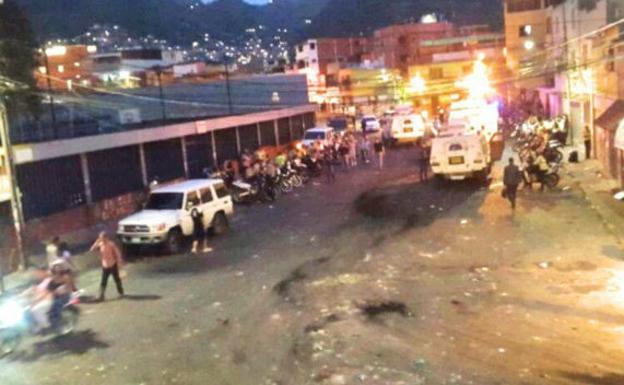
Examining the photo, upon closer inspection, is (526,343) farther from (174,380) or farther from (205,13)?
(205,13)

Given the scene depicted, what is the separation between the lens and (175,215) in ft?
69.6

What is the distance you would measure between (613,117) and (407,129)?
22955mm

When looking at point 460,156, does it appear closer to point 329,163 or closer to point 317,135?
point 329,163

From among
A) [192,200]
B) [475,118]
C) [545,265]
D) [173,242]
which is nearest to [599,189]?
[545,265]

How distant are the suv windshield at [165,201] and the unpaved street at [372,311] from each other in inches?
61.3

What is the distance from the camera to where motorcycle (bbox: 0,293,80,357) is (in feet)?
41.7

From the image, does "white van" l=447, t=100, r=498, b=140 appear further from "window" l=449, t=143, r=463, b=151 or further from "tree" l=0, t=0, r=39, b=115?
"tree" l=0, t=0, r=39, b=115

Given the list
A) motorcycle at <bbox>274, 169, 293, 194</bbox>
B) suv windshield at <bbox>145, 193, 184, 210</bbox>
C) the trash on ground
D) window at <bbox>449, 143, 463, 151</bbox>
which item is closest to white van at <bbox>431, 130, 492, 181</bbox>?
window at <bbox>449, 143, 463, 151</bbox>

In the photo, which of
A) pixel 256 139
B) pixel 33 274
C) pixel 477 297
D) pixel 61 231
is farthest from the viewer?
pixel 256 139

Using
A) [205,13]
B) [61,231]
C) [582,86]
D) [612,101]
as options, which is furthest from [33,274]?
[205,13]

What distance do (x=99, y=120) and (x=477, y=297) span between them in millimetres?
22033

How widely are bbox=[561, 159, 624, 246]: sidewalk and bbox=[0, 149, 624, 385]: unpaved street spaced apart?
414 mm

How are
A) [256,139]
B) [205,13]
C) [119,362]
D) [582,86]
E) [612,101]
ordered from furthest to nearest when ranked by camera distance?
[205,13]
[256,139]
[582,86]
[612,101]
[119,362]

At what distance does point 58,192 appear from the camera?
79.7 feet
